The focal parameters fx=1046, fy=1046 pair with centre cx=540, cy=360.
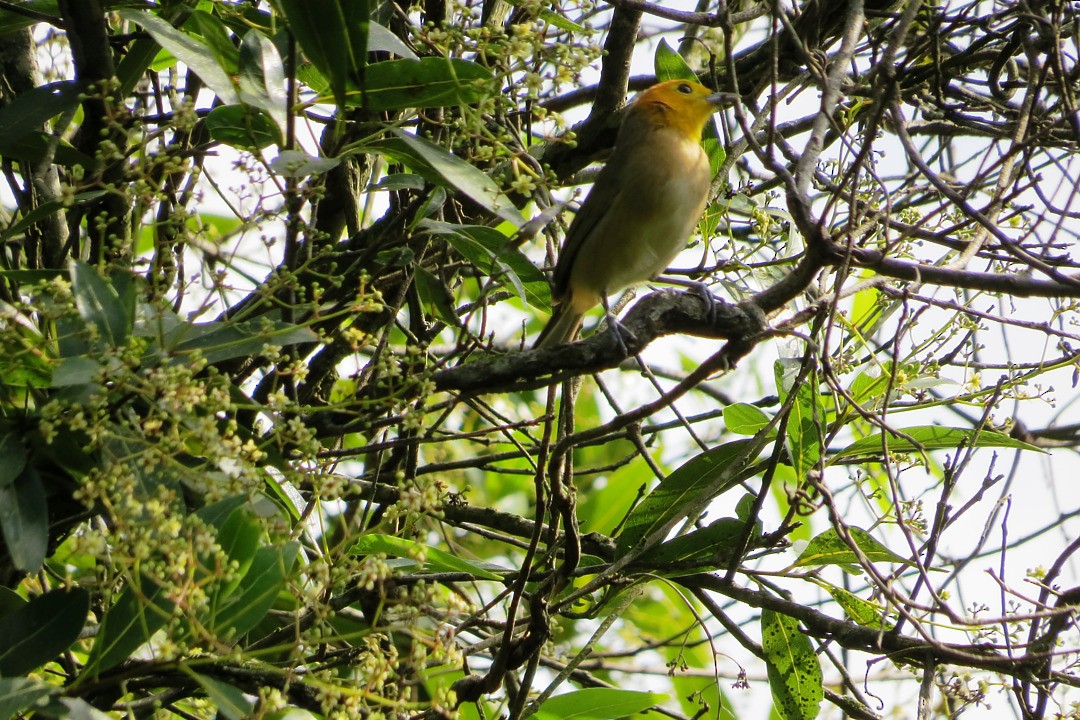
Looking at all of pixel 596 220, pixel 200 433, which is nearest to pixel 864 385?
pixel 596 220

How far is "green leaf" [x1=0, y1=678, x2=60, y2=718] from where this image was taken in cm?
188

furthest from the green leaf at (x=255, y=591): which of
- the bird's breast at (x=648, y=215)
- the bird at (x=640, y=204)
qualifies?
the bird's breast at (x=648, y=215)

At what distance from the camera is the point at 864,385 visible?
3197 millimetres

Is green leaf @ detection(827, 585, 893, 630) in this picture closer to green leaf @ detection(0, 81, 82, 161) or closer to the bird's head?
the bird's head

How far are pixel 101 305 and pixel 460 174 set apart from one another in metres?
0.78

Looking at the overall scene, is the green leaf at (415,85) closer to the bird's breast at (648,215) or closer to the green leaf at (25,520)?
the green leaf at (25,520)

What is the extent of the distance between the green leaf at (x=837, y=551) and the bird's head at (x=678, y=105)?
169cm

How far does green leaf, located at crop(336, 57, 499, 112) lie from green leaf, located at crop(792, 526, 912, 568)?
1543 millimetres

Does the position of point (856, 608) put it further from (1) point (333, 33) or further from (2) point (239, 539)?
(1) point (333, 33)

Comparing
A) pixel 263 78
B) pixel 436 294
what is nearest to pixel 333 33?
pixel 263 78

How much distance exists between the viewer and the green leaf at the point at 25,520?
2.02 m

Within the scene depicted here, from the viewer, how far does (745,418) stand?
10.4 ft

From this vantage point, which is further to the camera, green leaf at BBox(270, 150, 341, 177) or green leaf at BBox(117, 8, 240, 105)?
green leaf at BBox(117, 8, 240, 105)

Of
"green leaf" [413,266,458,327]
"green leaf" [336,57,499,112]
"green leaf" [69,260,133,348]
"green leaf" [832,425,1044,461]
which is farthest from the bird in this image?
"green leaf" [69,260,133,348]
